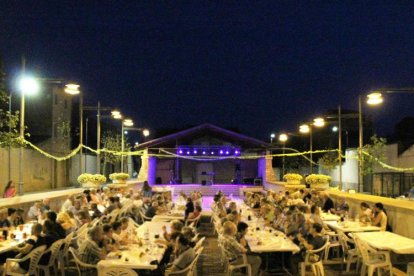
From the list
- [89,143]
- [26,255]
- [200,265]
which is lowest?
[200,265]

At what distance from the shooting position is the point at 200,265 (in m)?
11.6

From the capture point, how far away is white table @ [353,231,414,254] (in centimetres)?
895

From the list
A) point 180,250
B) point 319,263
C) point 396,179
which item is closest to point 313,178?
point 396,179

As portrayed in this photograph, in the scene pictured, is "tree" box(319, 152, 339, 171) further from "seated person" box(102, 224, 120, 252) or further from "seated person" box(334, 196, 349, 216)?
"seated person" box(102, 224, 120, 252)

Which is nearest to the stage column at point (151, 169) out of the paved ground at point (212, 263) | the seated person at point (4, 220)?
the paved ground at point (212, 263)

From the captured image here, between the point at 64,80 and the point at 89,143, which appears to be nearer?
the point at 64,80

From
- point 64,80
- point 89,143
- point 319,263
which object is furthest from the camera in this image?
point 89,143

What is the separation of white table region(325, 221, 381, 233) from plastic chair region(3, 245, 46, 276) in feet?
22.0

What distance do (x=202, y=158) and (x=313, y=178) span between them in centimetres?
1871

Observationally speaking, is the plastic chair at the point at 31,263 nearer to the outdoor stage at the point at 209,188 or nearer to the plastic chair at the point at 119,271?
the plastic chair at the point at 119,271

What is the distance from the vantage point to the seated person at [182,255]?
25.8 feet

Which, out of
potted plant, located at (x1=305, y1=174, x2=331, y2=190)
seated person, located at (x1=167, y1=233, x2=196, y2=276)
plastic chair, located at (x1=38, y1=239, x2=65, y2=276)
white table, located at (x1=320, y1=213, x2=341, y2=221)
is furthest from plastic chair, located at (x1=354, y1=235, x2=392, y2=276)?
potted plant, located at (x1=305, y1=174, x2=331, y2=190)

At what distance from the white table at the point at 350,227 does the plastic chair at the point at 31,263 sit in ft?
22.0

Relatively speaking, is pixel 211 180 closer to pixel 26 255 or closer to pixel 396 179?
pixel 396 179
